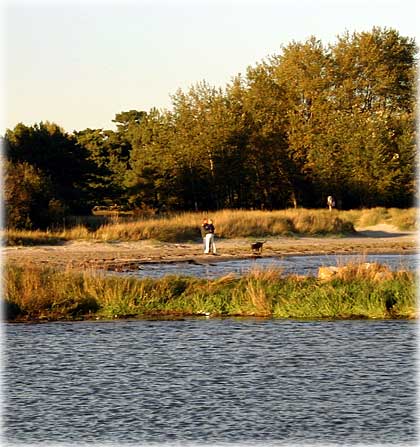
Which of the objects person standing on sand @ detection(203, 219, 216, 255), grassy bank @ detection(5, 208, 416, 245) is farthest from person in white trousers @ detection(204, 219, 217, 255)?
grassy bank @ detection(5, 208, 416, 245)

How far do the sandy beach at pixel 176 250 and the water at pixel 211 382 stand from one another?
35.8 feet

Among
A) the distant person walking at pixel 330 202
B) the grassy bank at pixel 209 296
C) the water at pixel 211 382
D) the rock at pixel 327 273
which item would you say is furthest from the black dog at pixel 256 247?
the distant person walking at pixel 330 202

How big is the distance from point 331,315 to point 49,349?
615cm

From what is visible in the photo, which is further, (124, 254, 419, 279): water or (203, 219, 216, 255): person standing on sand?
(203, 219, 216, 255): person standing on sand

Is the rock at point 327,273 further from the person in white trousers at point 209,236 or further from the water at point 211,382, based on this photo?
the person in white trousers at point 209,236

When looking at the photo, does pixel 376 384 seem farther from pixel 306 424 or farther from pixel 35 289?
pixel 35 289

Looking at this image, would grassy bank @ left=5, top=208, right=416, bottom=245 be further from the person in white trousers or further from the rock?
the rock

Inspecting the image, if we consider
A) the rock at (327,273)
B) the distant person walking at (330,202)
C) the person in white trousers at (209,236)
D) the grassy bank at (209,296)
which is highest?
the distant person walking at (330,202)

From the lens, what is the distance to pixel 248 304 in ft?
75.4

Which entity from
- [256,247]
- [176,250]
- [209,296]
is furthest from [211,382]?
[176,250]

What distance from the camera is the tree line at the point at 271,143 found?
2363 inches

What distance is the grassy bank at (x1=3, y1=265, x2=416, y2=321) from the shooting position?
74.1 ft

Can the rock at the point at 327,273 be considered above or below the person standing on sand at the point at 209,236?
below

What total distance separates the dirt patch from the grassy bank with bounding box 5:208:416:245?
2.33ft
